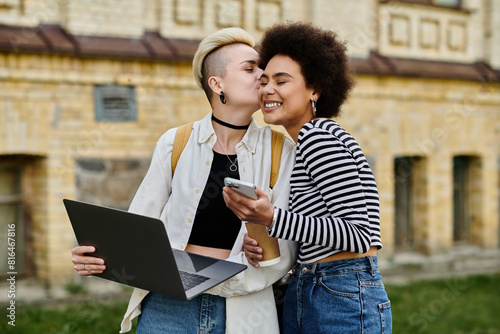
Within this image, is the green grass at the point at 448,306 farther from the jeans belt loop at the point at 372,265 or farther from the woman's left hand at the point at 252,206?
the woman's left hand at the point at 252,206

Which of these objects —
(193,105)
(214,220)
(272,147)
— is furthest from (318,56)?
(193,105)

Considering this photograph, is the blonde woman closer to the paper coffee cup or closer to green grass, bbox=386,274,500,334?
the paper coffee cup

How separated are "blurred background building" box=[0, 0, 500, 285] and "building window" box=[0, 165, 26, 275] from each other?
16mm

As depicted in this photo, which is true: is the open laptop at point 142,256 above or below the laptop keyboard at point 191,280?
above

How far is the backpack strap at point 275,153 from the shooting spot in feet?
7.87

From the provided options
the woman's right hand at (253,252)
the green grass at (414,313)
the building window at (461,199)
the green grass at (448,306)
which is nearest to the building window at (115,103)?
the green grass at (414,313)

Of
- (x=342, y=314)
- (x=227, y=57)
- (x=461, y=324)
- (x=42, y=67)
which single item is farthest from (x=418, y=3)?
(x=342, y=314)

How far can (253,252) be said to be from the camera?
2244 millimetres

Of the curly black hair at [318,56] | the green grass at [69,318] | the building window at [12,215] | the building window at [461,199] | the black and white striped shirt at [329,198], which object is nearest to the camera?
the black and white striped shirt at [329,198]

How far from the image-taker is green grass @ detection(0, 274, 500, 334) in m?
5.46

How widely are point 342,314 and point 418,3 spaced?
761 cm

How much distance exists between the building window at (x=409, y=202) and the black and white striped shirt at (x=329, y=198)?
6958 millimetres

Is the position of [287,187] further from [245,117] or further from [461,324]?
[461,324]

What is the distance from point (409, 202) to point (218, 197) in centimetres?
725
